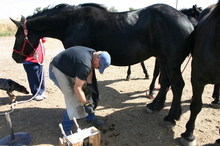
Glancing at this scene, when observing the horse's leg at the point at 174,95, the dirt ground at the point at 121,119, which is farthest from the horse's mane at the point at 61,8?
the dirt ground at the point at 121,119

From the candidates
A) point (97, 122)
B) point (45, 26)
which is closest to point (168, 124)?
point (97, 122)

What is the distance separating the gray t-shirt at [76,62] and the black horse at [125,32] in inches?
24.8

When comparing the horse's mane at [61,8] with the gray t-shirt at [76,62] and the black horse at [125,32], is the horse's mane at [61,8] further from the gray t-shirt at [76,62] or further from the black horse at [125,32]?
the gray t-shirt at [76,62]

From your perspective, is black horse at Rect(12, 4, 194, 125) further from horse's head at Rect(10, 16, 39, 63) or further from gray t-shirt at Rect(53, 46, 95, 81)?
gray t-shirt at Rect(53, 46, 95, 81)

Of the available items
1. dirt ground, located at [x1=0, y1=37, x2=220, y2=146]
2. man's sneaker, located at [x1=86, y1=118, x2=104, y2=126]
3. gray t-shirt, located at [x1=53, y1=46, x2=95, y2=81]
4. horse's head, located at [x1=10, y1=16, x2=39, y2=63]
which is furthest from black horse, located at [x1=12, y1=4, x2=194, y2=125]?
man's sneaker, located at [x1=86, y1=118, x2=104, y2=126]

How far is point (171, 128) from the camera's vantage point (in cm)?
296

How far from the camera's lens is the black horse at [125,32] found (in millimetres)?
2643

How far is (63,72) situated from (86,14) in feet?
3.96

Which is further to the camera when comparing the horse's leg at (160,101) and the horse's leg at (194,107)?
the horse's leg at (160,101)

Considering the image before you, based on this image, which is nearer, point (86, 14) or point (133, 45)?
point (133, 45)

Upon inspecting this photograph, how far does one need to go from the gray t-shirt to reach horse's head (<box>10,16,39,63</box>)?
4.03 ft

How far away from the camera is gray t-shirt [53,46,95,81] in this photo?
87.0 inches

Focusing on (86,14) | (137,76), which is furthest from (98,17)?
(137,76)

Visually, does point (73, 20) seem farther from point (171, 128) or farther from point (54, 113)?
point (171, 128)
